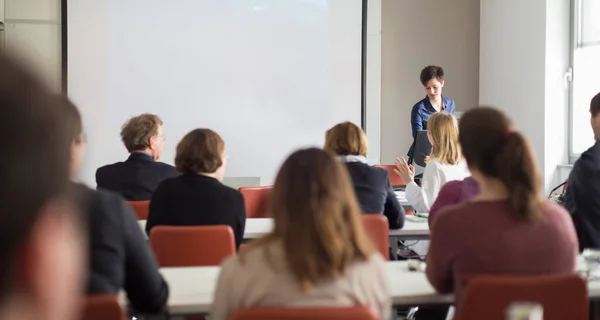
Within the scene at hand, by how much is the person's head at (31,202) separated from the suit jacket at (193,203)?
2.44 m

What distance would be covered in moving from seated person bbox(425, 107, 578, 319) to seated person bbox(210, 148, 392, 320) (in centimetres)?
31

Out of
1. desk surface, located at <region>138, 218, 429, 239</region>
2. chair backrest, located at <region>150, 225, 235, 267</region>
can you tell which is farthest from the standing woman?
chair backrest, located at <region>150, 225, 235, 267</region>

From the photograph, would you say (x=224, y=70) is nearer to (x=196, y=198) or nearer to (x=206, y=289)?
(x=196, y=198)

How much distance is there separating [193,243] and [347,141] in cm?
111

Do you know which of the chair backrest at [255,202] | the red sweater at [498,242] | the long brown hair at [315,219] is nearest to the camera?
the long brown hair at [315,219]

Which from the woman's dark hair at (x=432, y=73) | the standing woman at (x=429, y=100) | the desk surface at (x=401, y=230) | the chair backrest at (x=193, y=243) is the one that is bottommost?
the desk surface at (x=401, y=230)

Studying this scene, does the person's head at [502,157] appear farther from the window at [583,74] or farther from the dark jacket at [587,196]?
the window at [583,74]

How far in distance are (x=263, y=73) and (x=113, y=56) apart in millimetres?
1347

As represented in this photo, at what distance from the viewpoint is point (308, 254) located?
145 centimetres

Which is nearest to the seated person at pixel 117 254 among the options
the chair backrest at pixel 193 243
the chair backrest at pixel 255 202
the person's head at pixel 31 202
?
the chair backrest at pixel 193 243

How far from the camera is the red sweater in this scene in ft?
5.73

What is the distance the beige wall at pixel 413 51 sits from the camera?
6.90 m

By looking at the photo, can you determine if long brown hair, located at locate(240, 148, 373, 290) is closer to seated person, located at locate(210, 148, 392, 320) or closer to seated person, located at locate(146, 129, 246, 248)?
seated person, located at locate(210, 148, 392, 320)

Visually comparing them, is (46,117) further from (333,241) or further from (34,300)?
(333,241)
